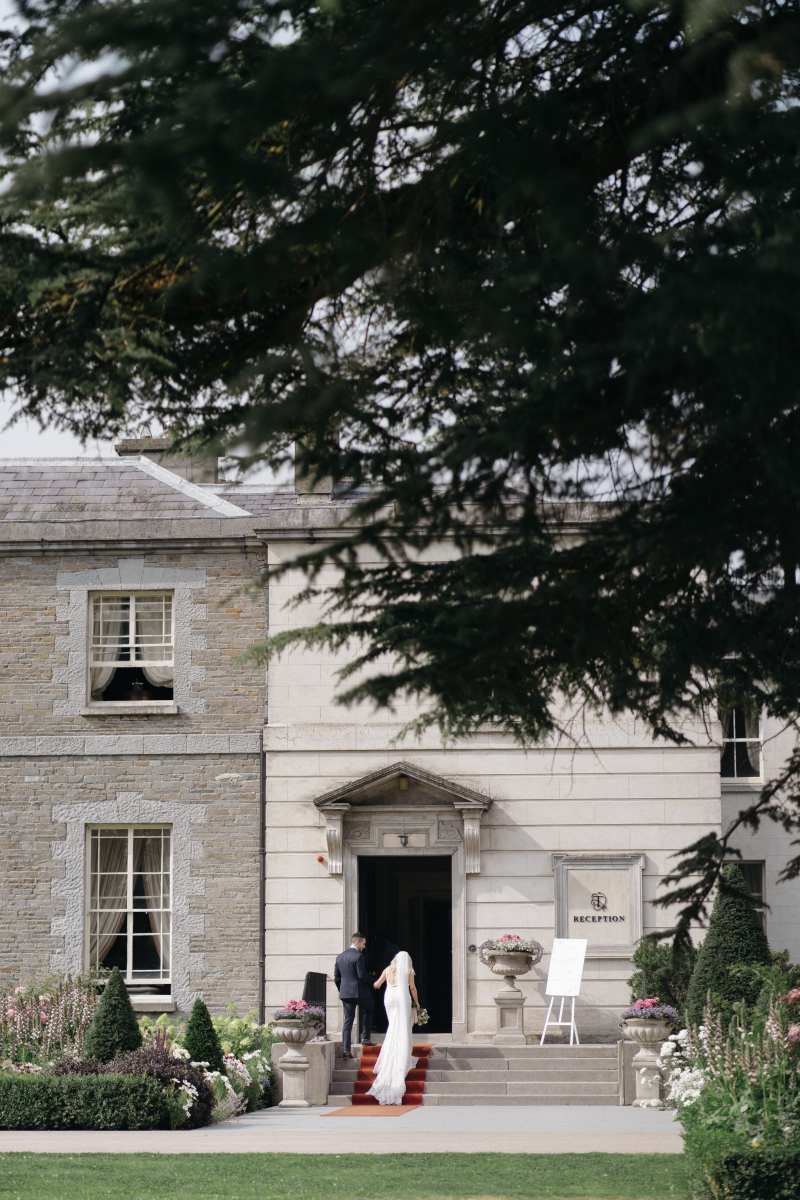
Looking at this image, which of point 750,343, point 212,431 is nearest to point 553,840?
point 212,431

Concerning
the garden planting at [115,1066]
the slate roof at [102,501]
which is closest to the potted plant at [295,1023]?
the garden planting at [115,1066]

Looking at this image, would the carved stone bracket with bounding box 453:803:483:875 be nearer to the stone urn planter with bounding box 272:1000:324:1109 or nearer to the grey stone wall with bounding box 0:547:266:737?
the grey stone wall with bounding box 0:547:266:737

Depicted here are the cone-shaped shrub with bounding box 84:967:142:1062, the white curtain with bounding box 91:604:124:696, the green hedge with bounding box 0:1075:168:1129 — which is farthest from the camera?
the white curtain with bounding box 91:604:124:696

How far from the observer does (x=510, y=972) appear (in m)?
21.3

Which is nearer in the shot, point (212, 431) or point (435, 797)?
point (212, 431)

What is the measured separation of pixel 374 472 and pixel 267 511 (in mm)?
17238

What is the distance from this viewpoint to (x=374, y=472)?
6504 mm

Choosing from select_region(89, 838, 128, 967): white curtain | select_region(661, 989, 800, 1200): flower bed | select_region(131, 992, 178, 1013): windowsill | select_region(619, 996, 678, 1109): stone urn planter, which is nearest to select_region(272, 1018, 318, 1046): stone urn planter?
select_region(131, 992, 178, 1013): windowsill

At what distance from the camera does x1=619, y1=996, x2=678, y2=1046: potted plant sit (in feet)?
63.3

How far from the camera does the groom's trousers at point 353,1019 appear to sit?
20719 millimetres

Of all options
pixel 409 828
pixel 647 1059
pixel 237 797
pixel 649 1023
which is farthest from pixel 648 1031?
pixel 237 797

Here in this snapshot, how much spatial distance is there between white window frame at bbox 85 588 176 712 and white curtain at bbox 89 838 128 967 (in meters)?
1.78

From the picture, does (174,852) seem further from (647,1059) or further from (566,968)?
(647,1059)

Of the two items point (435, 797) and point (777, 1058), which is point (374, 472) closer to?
point (777, 1058)
